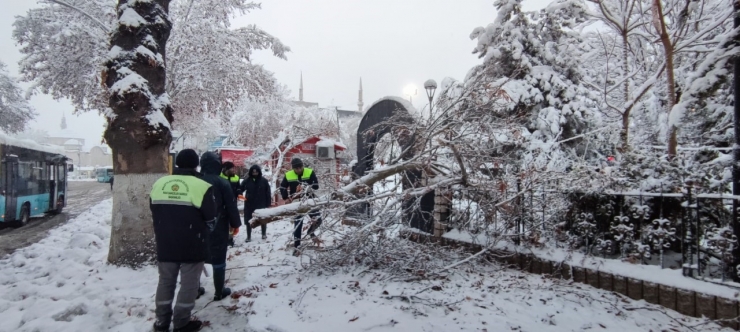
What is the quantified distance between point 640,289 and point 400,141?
4120mm

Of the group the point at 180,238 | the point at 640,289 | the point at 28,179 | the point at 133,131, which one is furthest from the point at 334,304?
the point at 28,179

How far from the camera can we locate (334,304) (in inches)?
174

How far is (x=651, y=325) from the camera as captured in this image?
390cm

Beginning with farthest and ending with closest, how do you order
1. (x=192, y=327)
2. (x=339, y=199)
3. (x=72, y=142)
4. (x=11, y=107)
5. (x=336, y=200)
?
(x=72, y=142) → (x=11, y=107) → (x=339, y=199) → (x=336, y=200) → (x=192, y=327)

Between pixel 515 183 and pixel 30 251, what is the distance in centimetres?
932

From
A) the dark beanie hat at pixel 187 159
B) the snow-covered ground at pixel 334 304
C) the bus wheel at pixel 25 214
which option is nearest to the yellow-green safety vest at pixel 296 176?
the snow-covered ground at pixel 334 304

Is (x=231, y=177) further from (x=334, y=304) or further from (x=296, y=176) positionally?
(x=334, y=304)

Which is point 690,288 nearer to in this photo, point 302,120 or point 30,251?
point 30,251

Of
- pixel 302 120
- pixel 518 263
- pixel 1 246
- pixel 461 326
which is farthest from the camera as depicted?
pixel 302 120

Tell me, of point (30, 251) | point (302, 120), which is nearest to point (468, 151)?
point (30, 251)

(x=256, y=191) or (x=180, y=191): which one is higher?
(x=180, y=191)

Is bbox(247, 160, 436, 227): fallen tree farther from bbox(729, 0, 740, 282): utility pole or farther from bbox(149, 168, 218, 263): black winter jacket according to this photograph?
bbox(729, 0, 740, 282): utility pole

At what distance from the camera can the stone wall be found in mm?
3818

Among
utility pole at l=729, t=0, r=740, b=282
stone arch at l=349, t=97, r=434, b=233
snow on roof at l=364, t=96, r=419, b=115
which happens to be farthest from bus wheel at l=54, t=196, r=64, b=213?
utility pole at l=729, t=0, r=740, b=282
